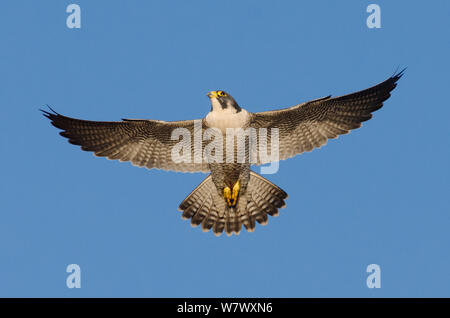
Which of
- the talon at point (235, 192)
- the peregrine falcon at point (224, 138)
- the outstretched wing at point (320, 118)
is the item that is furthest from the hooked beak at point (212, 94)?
the talon at point (235, 192)

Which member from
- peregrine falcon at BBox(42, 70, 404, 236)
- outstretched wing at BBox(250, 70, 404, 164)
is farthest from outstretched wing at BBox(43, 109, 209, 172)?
outstretched wing at BBox(250, 70, 404, 164)

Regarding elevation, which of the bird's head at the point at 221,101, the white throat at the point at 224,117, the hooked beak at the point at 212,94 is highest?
the hooked beak at the point at 212,94

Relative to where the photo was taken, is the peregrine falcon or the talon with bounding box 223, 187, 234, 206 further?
the talon with bounding box 223, 187, 234, 206

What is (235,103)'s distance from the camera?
11.1 meters

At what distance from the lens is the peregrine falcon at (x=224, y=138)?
11094mm

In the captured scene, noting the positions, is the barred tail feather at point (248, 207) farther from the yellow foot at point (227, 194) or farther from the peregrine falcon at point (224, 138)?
the yellow foot at point (227, 194)

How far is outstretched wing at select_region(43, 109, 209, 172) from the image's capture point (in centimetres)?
1144

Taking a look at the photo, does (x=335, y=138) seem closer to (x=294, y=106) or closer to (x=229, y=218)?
(x=294, y=106)

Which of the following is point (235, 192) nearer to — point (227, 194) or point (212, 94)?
point (227, 194)

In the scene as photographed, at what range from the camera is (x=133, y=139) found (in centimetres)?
1173

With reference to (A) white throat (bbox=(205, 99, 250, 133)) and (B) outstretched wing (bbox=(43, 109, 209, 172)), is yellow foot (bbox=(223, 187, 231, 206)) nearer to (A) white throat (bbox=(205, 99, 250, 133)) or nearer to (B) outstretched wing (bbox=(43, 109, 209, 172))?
(B) outstretched wing (bbox=(43, 109, 209, 172))

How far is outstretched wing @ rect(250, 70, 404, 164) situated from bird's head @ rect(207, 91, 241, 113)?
1.43 feet

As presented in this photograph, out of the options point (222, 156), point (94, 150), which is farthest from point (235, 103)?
point (94, 150)
